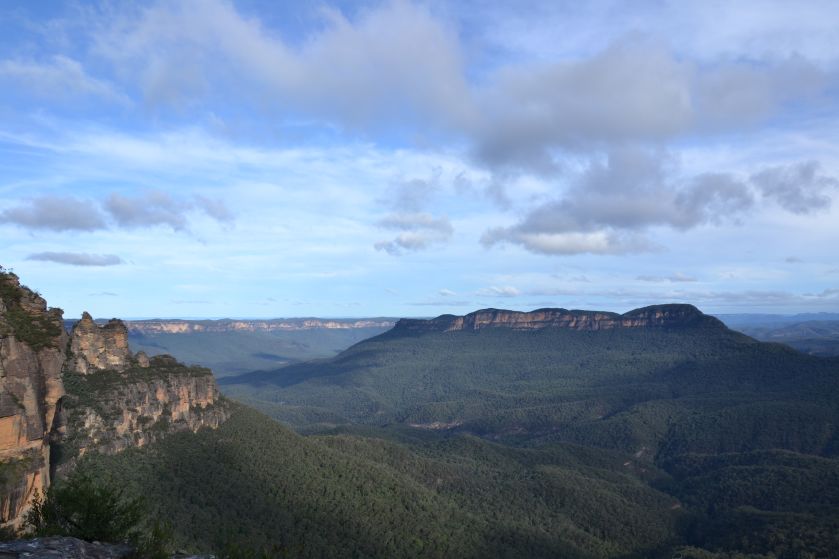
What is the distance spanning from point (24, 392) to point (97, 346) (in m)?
44.3

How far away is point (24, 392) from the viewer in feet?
149

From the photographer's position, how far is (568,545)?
10162cm

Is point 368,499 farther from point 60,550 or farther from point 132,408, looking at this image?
point 60,550

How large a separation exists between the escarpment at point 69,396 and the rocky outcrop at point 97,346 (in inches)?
5.5

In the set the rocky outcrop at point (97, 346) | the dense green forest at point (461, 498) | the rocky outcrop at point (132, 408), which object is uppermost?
the rocky outcrop at point (97, 346)

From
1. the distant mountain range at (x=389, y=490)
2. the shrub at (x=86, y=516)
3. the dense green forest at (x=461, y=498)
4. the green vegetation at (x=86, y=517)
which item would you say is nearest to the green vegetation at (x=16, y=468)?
the distant mountain range at (x=389, y=490)

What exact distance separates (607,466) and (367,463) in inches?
3272

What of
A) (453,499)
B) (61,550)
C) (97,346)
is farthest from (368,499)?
(61,550)

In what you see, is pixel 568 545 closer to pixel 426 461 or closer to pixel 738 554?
pixel 738 554

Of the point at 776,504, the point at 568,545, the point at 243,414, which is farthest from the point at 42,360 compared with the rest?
the point at 776,504

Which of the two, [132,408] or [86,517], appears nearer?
[86,517]

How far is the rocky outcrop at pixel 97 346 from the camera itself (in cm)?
8325

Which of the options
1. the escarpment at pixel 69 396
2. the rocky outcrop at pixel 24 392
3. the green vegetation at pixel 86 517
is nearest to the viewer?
the green vegetation at pixel 86 517

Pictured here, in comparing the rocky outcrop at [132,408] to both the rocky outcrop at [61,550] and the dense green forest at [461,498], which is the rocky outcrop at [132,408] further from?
the rocky outcrop at [61,550]
